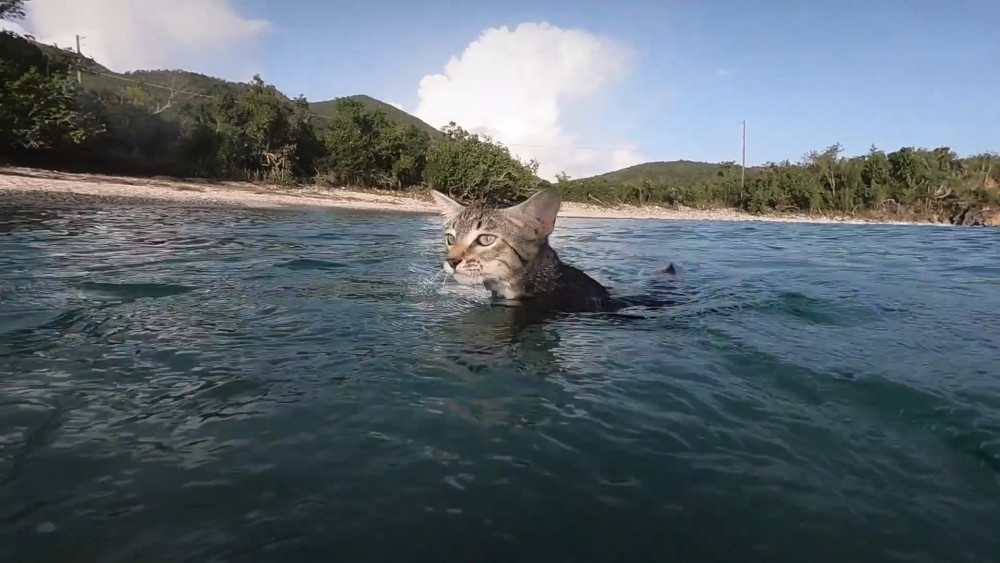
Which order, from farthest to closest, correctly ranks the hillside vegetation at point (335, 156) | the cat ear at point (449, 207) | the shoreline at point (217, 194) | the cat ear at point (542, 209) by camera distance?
the hillside vegetation at point (335, 156), the shoreline at point (217, 194), the cat ear at point (449, 207), the cat ear at point (542, 209)

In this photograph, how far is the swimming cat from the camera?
21.1 feet

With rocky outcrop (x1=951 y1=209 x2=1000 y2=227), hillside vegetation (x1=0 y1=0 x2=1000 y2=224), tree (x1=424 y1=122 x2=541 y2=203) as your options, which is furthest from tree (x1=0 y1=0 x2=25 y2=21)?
rocky outcrop (x1=951 y1=209 x2=1000 y2=227)

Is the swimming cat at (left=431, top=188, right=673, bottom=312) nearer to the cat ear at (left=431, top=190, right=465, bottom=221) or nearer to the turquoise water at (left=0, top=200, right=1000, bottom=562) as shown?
the turquoise water at (left=0, top=200, right=1000, bottom=562)

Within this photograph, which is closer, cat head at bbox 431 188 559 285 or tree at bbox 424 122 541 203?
cat head at bbox 431 188 559 285

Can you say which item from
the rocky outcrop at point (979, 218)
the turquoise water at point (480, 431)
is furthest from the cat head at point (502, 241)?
the rocky outcrop at point (979, 218)

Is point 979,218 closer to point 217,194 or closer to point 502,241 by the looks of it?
point 217,194

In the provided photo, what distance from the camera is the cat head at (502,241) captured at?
643cm

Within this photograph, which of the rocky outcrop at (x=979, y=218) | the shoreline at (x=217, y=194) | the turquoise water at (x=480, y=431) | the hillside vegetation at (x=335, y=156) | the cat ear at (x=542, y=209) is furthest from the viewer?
the rocky outcrop at (x=979, y=218)

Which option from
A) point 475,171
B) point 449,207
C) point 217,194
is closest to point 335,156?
point 475,171

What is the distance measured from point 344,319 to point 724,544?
13.4 ft

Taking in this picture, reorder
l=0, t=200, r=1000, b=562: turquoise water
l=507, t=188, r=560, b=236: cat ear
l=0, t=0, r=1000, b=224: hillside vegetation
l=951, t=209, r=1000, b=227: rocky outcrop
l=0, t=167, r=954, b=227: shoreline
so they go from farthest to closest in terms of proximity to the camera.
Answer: l=951, t=209, r=1000, b=227: rocky outcrop, l=0, t=0, r=1000, b=224: hillside vegetation, l=0, t=167, r=954, b=227: shoreline, l=507, t=188, r=560, b=236: cat ear, l=0, t=200, r=1000, b=562: turquoise water

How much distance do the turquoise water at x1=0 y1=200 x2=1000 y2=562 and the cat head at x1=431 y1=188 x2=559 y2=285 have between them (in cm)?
42

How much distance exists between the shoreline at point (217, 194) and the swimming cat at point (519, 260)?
62.5ft

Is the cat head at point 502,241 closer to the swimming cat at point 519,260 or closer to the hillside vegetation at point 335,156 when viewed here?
the swimming cat at point 519,260
